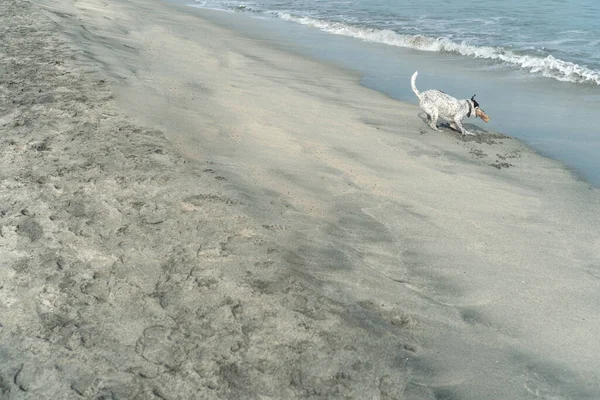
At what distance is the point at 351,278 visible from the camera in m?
3.43

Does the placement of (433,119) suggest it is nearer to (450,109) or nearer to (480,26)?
(450,109)

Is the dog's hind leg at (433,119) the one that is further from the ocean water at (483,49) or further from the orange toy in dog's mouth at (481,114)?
the ocean water at (483,49)

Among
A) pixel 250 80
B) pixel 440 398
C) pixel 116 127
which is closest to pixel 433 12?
pixel 250 80

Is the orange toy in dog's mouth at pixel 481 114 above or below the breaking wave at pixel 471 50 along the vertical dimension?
below

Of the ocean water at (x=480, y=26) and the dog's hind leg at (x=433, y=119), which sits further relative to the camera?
the ocean water at (x=480, y=26)

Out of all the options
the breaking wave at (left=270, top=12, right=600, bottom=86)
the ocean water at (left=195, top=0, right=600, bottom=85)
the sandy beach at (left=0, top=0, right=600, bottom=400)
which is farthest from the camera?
the ocean water at (left=195, top=0, right=600, bottom=85)

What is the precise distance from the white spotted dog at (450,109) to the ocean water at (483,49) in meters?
0.65

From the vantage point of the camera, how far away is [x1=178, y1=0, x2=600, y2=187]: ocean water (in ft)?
24.4

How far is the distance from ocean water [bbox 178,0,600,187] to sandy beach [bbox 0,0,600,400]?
140cm

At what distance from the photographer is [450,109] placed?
6820 millimetres

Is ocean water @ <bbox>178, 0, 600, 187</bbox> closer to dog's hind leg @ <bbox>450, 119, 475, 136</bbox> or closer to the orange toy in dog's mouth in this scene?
the orange toy in dog's mouth

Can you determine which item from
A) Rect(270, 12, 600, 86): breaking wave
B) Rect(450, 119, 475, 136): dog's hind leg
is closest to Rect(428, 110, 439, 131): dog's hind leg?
Rect(450, 119, 475, 136): dog's hind leg

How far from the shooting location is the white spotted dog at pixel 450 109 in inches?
268

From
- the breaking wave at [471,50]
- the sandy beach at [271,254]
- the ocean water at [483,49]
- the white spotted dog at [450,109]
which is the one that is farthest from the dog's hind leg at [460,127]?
the breaking wave at [471,50]
